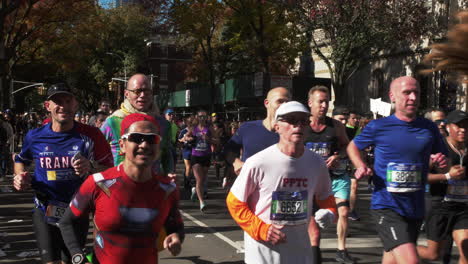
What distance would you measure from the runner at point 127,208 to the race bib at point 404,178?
2.35 meters

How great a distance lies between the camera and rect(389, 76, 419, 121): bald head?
5039mm

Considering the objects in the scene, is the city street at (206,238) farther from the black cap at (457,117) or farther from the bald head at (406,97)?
the bald head at (406,97)

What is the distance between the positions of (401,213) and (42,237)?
310 centimetres

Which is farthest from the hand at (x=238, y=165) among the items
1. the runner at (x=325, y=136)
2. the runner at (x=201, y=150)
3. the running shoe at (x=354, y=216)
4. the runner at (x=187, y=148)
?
the runner at (x=187, y=148)

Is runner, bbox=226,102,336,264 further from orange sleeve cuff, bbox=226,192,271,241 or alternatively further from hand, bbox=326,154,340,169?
hand, bbox=326,154,340,169

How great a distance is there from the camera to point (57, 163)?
4785mm

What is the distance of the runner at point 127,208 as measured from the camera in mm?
3381

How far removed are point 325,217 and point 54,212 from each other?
2307mm

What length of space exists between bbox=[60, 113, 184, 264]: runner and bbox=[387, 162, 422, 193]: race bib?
92.7 inches

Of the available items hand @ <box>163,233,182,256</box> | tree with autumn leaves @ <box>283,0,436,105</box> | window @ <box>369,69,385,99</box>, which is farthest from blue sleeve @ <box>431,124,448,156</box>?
window @ <box>369,69,385,99</box>

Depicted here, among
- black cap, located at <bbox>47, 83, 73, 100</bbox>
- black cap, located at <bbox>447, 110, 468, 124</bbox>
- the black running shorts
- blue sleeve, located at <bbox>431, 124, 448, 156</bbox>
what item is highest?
black cap, located at <bbox>47, 83, 73, 100</bbox>

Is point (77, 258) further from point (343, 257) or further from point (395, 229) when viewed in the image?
point (343, 257)

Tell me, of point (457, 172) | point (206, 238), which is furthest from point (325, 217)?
point (206, 238)

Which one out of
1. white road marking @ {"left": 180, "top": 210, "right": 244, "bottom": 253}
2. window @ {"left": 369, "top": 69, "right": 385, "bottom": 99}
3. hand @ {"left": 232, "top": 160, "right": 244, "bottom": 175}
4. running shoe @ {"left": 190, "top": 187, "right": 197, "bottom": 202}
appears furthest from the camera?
window @ {"left": 369, "top": 69, "right": 385, "bottom": 99}
